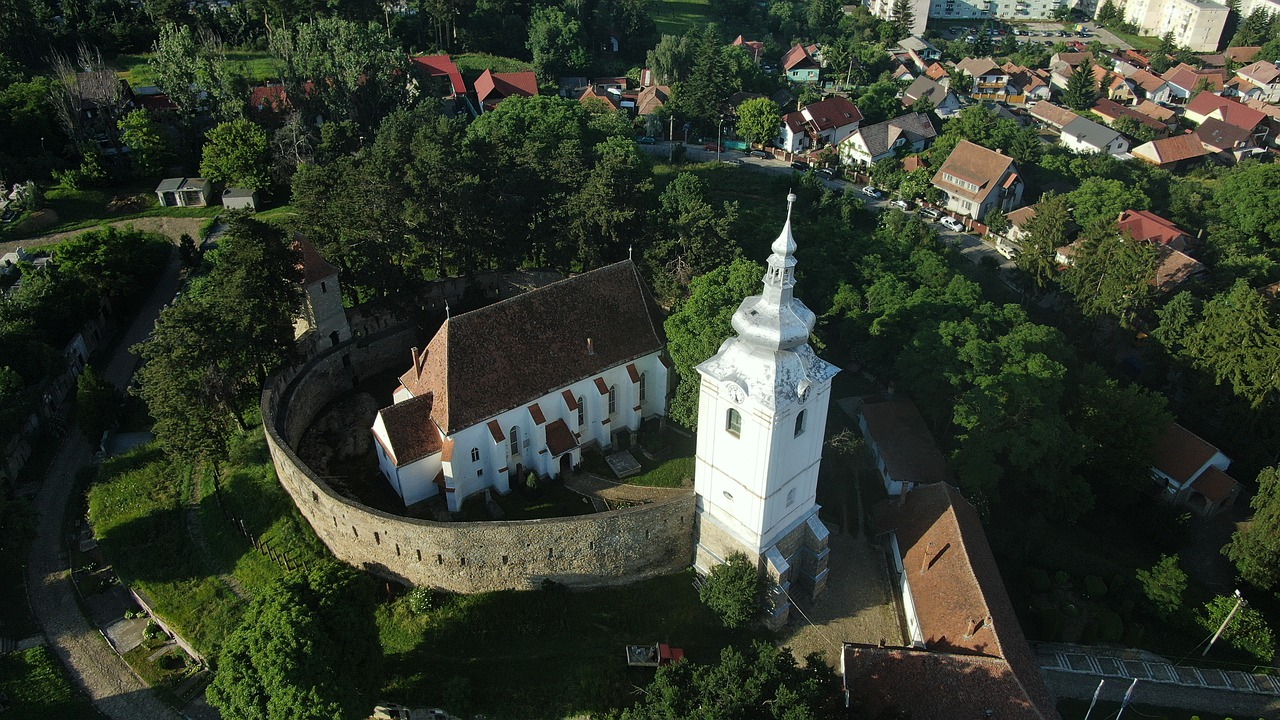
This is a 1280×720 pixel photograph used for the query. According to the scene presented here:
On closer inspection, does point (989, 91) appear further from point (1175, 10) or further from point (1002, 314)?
point (1002, 314)

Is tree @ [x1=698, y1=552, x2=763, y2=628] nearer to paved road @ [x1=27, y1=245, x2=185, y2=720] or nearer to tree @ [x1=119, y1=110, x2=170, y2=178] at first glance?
paved road @ [x1=27, y1=245, x2=185, y2=720]

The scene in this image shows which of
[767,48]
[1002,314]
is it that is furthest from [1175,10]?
[1002,314]

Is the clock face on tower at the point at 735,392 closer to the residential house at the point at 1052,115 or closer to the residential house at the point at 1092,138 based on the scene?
the residential house at the point at 1092,138

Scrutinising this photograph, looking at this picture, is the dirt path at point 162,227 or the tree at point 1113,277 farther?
the dirt path at point 162,227

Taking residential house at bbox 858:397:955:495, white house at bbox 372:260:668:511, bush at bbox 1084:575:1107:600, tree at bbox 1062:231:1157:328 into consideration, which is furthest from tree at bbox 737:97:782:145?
bush at bbox 1084:575:1107:600

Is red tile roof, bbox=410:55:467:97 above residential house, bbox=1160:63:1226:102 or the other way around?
above

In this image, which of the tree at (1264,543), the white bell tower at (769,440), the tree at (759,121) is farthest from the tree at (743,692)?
the tree at (759,121)

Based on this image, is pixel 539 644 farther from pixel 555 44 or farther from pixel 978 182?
pixel 555 44
